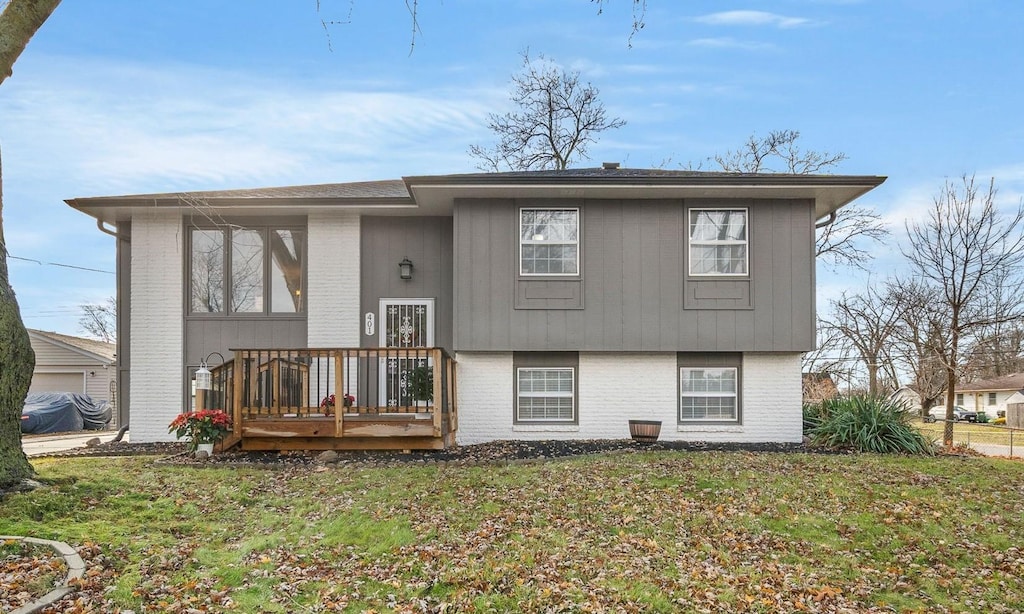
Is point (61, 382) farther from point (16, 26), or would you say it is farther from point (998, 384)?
point (998, 384)

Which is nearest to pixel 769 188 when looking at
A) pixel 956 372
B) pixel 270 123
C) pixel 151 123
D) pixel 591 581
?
pixel 956 372

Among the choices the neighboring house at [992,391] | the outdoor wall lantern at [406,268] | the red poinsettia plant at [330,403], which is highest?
the outdoor wall lantern at [406,268]

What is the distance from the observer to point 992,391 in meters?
46.3

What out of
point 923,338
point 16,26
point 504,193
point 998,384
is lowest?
point 998,384

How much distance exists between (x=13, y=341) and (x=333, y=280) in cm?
565

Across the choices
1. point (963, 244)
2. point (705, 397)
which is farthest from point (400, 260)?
point (963, 244)

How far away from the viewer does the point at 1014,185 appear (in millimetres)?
14820

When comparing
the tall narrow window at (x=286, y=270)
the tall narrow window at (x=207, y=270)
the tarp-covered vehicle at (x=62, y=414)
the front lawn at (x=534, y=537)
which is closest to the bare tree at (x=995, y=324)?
the front lawn at (x=534, y=537)

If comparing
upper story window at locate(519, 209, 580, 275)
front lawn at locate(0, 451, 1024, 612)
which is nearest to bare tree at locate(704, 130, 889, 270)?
upper story window at locate(519, 209, 580, 275)

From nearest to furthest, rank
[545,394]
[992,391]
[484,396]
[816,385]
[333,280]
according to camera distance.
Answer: [484,396] < [545,394] < [333,280] < [816,385] < [992,391]

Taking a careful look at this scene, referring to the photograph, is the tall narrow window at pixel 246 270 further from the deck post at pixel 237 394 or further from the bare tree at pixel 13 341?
the bare tree at pixel 13 341

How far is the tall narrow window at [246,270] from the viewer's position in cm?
1265

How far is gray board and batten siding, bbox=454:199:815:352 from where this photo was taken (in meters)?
11.7

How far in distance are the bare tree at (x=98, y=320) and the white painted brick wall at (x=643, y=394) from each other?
38661 millimetres
